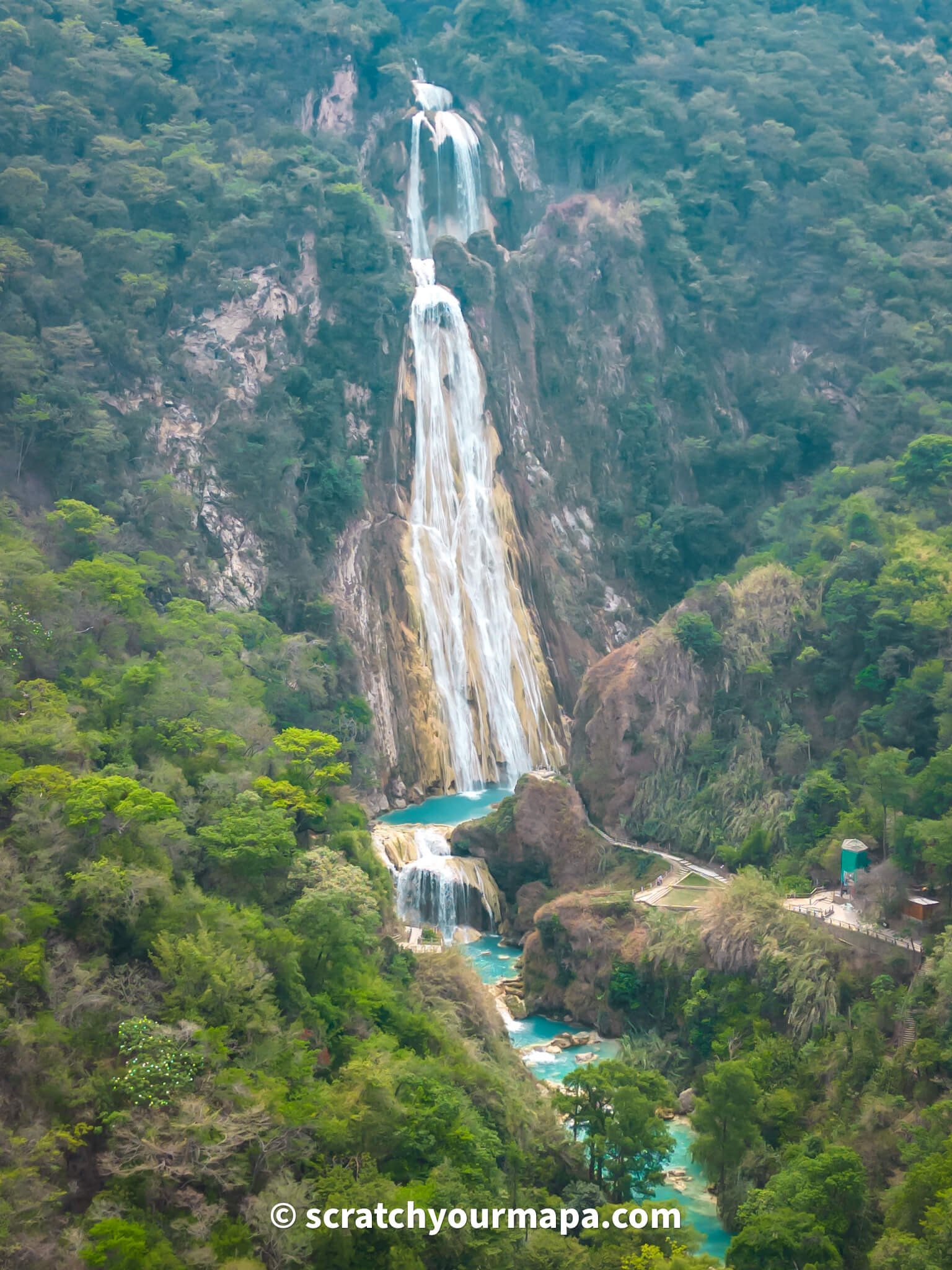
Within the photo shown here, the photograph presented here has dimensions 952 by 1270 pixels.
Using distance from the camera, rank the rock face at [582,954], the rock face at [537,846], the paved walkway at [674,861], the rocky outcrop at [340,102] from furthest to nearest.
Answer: the rocky outcrop at [340,102] → the rock face at [537,846] → the paved walkway at [674,861] → the rock face at [582,954]

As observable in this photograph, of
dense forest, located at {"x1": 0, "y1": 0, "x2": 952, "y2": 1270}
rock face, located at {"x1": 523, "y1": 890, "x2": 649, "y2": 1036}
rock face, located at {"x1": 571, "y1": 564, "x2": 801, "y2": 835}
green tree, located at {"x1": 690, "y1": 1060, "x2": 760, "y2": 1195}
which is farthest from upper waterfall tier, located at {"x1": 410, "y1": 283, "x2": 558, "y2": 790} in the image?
green tree, located at {"x1": 690, "y1": 1060, "x2": 760, "y2": 1195}

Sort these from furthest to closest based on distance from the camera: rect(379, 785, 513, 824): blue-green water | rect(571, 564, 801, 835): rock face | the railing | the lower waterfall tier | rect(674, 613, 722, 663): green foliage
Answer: rect(379, 785, 513, 824): blue-green water < rect(674, 613, 722, 663): green foliage < rect(571, 564, 801, 835): rock face < the lower waterfall tier < the railing

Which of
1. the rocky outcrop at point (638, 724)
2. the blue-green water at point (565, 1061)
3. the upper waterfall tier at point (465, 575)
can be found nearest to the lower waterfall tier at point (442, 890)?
the blue-green water at point (565, 1061)

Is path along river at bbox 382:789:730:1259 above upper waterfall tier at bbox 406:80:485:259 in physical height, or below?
below

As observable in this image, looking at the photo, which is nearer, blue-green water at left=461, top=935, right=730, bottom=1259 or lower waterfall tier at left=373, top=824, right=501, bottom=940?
blue-green water at left=461, top=935, right=730, bottom=1259

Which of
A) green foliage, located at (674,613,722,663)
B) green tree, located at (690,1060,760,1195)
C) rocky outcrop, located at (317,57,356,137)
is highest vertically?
rocky outcrop, located at (317,57,356,137)

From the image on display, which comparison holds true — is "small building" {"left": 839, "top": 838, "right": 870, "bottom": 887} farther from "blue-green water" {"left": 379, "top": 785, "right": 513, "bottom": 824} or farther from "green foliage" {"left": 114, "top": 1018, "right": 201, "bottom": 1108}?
"green foliage" {"left": 114, "top": 1018, "right": 201, "bottom": 1108}

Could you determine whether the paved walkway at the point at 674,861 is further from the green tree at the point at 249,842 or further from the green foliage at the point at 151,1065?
the green foliage at the point at 151,1065
